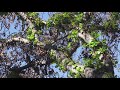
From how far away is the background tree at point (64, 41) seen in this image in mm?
5199

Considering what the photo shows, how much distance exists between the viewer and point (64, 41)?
5500 mm

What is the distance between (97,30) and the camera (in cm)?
552

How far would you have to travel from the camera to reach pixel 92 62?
17.3 feet

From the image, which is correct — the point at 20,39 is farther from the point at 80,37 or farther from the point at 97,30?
the point at 97,30

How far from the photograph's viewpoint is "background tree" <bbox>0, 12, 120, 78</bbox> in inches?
205
